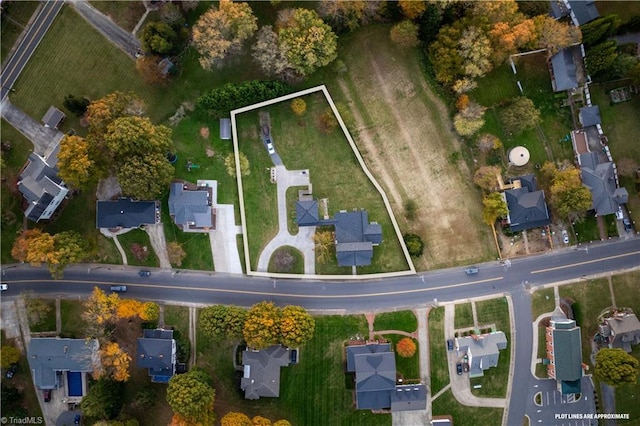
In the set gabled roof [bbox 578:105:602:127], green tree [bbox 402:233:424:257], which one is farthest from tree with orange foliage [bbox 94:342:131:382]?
gabled roof [bbox 578:105:602:127]

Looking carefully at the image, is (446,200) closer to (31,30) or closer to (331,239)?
(331,239)

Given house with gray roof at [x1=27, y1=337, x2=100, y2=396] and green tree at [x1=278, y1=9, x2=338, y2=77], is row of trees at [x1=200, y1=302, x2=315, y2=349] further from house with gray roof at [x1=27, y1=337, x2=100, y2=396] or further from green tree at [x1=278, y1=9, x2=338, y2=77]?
green tree at [x1=278, y1=9, x2=338, y2=77]

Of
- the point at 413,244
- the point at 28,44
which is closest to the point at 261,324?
the point at 413,244

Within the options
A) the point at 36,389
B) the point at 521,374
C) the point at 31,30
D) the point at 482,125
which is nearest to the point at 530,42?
the point at 482,125

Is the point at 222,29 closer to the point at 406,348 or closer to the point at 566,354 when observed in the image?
the point at 406,348

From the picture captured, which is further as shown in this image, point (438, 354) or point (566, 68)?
point (438, 354)

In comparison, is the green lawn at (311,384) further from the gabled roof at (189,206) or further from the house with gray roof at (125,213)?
the house with gray roof at (125,213)

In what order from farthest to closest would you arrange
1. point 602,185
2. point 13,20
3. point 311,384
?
point 13,20 < point 311,384 < point 602,185
